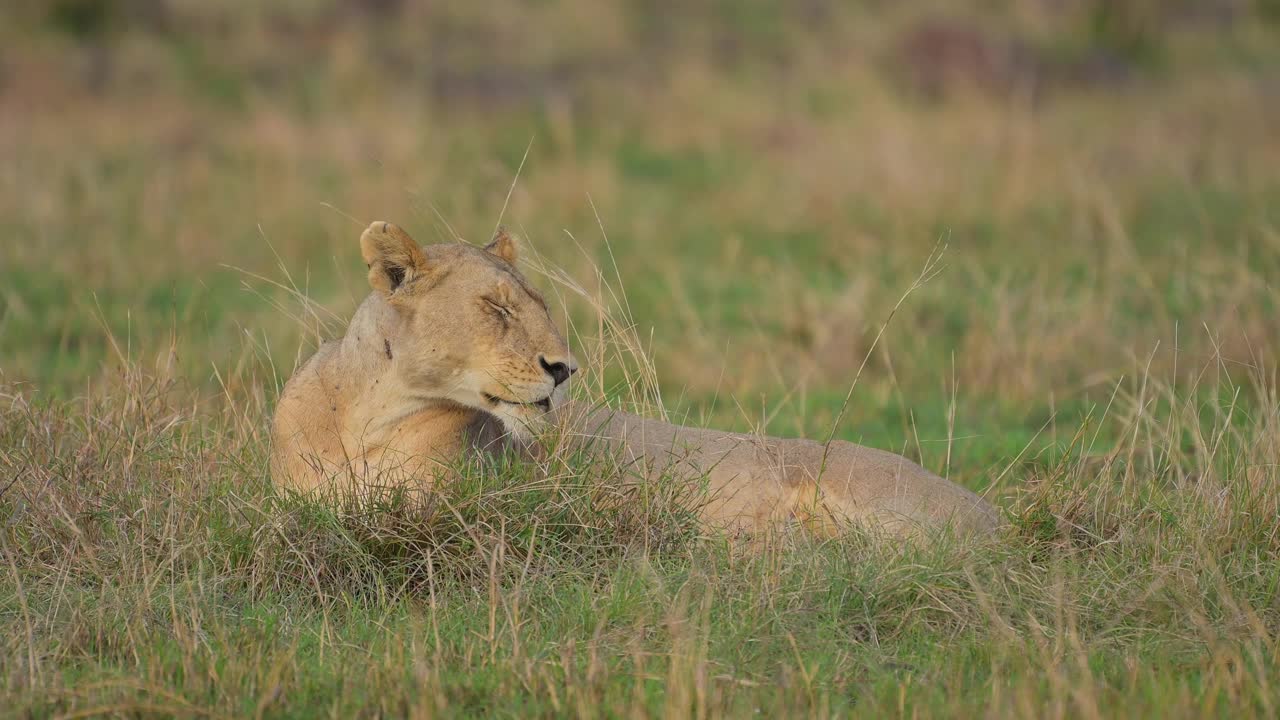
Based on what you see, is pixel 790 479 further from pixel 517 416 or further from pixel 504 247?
pixel 504 247

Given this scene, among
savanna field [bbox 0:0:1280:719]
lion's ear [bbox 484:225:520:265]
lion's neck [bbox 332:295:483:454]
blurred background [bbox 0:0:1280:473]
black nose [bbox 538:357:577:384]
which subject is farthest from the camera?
blurred background [bbox 0:0:1280:473]

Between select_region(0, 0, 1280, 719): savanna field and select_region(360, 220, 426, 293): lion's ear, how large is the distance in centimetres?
63

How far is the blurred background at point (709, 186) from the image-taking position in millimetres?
8164

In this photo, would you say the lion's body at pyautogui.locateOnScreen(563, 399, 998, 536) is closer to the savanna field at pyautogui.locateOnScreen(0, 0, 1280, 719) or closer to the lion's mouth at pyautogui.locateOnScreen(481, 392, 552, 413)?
the savanna field at pyautogui.locateOnScreen(0, 0, 1280, 719)

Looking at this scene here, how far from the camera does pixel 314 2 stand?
21266 mm

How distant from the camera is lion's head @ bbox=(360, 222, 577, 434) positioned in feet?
14.6

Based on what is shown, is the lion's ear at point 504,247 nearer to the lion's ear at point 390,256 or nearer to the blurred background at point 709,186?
the blurred background at point 709,186

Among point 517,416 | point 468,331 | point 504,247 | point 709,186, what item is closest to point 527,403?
point 517,416

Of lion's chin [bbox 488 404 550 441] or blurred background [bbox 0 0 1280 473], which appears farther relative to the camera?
blurred background [bbox 0 0 1280 473]

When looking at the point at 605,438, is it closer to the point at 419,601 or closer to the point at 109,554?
the point at 419,601

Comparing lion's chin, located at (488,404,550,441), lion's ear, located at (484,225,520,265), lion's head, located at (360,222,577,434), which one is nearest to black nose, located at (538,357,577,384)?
lion's head, located at (360,222,577,434)

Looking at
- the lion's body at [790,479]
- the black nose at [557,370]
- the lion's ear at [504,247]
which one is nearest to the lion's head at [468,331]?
the black nose at [557,370]

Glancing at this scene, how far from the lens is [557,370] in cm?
446

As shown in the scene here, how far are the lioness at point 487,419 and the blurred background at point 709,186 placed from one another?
0.32 m
